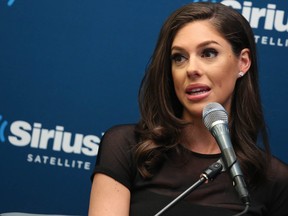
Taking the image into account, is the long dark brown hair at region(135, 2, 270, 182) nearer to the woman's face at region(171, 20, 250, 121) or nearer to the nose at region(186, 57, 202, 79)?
the woman's face at region(171, 20, 250, 121)

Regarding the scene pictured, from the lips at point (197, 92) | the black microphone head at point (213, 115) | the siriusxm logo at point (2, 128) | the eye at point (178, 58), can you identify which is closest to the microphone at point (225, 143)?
the black microphone head at point (213, 115)

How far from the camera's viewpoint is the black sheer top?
2.00m

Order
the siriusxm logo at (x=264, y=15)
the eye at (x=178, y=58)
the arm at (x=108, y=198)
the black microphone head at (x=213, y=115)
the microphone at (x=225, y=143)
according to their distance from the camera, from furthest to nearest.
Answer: the siriusxm logo at (x=264, y=15)
the eye at (x=178, y=58)
the arm at (x=108, y=198)
the black microphone head at (x=213, y=115)
the microphone at (x=225, y=143)

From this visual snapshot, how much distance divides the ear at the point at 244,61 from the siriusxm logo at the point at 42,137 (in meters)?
0.74

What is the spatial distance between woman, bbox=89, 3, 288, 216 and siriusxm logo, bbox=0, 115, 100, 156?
48 cm

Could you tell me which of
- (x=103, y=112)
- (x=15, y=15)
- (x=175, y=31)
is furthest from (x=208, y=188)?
(x=15, y=15)

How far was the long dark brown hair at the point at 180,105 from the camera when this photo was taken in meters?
2.07

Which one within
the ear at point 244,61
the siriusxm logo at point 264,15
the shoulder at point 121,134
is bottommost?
the shoulder at point 121,134

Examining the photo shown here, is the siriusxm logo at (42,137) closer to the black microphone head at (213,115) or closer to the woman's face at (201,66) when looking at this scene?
the woman's face at (201,66)

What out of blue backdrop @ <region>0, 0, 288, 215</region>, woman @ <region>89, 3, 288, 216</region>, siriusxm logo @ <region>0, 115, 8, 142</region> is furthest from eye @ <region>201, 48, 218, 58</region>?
siriusxm logo @ <region>0, 115, 8, 142</region>

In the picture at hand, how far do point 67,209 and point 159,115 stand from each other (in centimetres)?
72

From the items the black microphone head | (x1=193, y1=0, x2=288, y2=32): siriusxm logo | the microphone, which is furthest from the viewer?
(x1=193, y1=0, x2=288, y2=32): siriusxm logo

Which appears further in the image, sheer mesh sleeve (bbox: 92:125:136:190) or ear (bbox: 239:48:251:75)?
ear (bbox: 239:48:251:75)

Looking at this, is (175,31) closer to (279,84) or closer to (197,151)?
(197,151)
